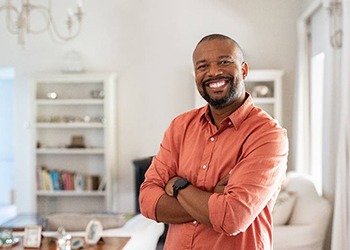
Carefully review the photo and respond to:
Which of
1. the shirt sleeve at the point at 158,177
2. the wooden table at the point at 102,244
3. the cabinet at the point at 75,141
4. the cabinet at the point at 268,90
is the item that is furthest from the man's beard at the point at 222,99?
the cabinet at the point at 75,141

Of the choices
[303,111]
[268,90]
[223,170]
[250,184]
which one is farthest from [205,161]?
[268,90]

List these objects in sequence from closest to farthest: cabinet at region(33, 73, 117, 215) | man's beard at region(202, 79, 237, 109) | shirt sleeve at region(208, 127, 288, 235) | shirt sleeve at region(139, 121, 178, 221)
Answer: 1. shirt sleeve at region(208, 127, 288, 235)
2. man's beard at region(202, 79, 237, 109)
3. shirt sleeve at region(139, 121, 178, 221)
4. cabinet at region(33, 73, 117, 215)

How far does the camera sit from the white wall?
19.4 ft

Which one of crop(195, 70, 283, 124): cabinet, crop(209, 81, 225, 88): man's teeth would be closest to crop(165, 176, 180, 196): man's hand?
crop(209, 81, 225, 88): man's teeth

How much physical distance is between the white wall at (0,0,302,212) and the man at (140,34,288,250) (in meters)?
4.31

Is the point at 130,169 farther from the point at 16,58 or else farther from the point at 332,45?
the point at 332,45

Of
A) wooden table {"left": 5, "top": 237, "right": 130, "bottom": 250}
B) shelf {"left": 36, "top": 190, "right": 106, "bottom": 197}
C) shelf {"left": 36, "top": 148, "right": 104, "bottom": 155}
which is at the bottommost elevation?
shelf {"left": 36, "top": 190, "right": 106, "bottom": 197}

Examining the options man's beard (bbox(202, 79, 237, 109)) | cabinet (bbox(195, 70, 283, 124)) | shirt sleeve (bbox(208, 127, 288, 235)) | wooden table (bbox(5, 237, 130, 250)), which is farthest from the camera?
cabinet (bbox(195, 70, 283, 124))

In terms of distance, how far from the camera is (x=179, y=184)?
65.2 inches

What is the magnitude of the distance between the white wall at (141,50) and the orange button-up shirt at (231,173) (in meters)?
4.27

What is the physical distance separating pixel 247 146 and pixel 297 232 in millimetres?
2178

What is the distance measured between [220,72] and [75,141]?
15.2 feet

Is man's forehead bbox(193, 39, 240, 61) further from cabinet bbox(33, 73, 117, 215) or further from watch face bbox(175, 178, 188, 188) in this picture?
cabinet bbox(33, 73, 117, 215)

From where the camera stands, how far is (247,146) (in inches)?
62.7
